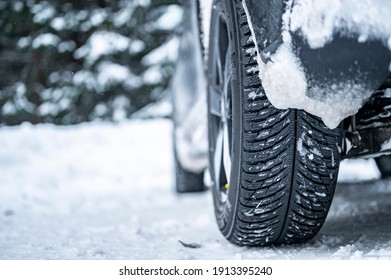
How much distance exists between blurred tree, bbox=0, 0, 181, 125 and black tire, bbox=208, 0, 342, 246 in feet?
16.9

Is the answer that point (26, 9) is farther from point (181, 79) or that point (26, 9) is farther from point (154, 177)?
point (181, 79)

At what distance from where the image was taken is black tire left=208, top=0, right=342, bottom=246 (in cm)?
166

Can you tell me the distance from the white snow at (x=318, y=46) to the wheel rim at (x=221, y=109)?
0.36 metres

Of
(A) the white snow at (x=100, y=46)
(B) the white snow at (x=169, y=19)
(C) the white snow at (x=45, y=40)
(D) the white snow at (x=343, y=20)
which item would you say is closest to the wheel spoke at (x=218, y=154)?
(D) the white snow at (x=343, y=20)

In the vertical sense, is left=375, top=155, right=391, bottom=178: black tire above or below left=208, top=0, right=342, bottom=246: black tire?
below

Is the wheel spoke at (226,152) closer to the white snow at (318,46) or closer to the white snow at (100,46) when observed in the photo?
the white snow at (318,46)

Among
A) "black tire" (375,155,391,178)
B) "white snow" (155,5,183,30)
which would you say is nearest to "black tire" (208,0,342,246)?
"black tire" (375,155,391,178)

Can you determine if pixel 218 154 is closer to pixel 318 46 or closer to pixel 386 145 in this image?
pixel 386 145

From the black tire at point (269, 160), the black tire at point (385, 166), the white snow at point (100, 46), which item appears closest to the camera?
the black tire at point (269, 160)

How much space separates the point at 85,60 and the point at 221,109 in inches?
202

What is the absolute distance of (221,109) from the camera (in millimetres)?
2070

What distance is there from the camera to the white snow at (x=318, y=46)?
1427mm

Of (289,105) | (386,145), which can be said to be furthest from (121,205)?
(289,105)

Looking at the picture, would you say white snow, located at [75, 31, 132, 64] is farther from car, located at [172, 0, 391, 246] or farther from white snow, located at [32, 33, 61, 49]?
car, located at [172, 0, 391, 246]
